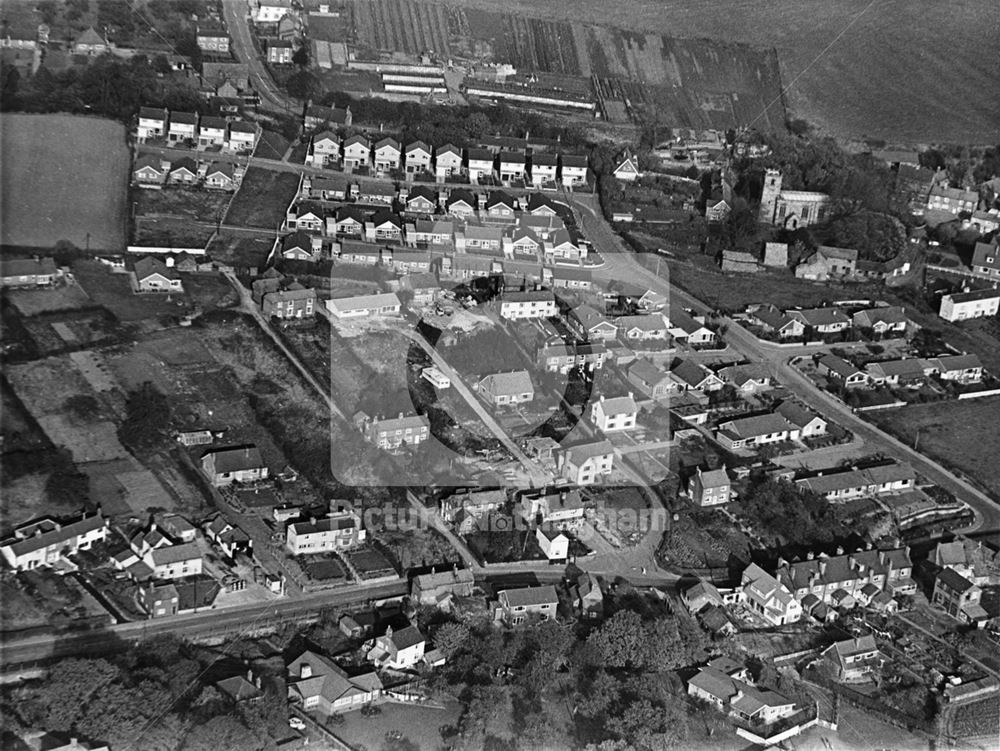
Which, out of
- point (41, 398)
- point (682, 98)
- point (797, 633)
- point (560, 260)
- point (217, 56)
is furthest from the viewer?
point (682, 98)

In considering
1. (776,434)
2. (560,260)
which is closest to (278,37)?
(560,260)

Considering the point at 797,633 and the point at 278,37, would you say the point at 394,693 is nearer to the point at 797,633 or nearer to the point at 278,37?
the point at 797,633

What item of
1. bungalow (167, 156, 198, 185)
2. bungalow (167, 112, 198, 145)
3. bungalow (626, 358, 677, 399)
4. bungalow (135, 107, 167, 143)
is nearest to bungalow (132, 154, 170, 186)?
bungalow (167, 156, 198, 185)

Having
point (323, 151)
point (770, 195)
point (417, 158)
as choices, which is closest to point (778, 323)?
point (770, 195)

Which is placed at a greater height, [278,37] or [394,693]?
[278,37]

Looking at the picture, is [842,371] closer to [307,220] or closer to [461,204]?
[461,204]
